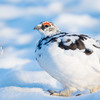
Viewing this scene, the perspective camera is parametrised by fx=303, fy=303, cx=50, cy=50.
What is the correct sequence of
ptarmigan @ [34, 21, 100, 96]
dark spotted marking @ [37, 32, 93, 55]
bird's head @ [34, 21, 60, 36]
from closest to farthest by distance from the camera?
ptarmigan @ [34, 21, 100, 96] < dark spotted marking @ [37, 32, 93, 55] < bird's head @ [34, 21, 60, 36]

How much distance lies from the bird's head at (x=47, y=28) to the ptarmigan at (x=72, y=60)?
1.34 ft

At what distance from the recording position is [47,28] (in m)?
5.27

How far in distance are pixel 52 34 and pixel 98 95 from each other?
6.87 ft

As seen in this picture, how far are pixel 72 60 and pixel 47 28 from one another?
1.08m

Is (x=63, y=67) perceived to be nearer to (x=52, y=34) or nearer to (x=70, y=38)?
(x=70, y=38)

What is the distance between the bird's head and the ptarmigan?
408mm

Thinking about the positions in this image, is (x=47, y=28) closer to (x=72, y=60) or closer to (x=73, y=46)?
(x=73, y=46)

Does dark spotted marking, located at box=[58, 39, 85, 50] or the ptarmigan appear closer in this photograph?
the ptarmigan

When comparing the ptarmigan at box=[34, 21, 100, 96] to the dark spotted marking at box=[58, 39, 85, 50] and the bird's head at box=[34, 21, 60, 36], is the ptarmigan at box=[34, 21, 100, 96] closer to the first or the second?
the dark spotted marking at box=[58, 39, 85, 50]

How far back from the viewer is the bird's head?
207 inches

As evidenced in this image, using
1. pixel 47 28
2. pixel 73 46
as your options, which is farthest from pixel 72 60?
pixel 47 28

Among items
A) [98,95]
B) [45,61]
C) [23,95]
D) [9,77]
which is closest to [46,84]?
[9,77]

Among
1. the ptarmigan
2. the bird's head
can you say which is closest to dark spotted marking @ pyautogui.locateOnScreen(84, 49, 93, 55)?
the ptarmigan

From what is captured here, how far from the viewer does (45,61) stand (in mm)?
4555
